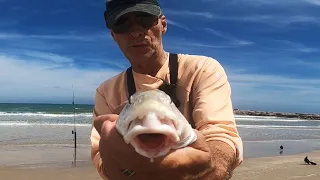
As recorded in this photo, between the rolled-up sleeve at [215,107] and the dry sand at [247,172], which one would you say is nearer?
the rolled-up sleeve at [215,107]

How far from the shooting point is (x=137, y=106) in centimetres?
172

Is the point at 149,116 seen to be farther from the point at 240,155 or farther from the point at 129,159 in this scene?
the point at 240,155

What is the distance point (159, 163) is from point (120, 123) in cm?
28

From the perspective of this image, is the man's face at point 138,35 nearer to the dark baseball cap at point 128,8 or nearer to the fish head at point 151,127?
the dark baseball cap at point 128,8

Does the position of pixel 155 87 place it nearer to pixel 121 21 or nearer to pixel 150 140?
pixel 121 21

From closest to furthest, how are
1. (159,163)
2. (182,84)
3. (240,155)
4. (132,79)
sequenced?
(159,163) < (240,155) < (182,84) < (132,79)

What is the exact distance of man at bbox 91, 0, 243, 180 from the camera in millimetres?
1963

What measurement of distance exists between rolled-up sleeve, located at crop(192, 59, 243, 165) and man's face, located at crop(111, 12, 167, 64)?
469mm

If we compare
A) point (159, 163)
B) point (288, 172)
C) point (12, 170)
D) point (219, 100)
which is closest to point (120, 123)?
point (159, 163)

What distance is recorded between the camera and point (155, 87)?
3135 millimetres

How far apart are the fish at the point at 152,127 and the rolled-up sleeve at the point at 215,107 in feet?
2.64

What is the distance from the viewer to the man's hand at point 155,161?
1.85 m

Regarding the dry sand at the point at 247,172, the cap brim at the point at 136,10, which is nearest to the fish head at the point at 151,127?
the cap brim at the point at 136,10

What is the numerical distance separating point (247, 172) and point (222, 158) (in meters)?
13.2
